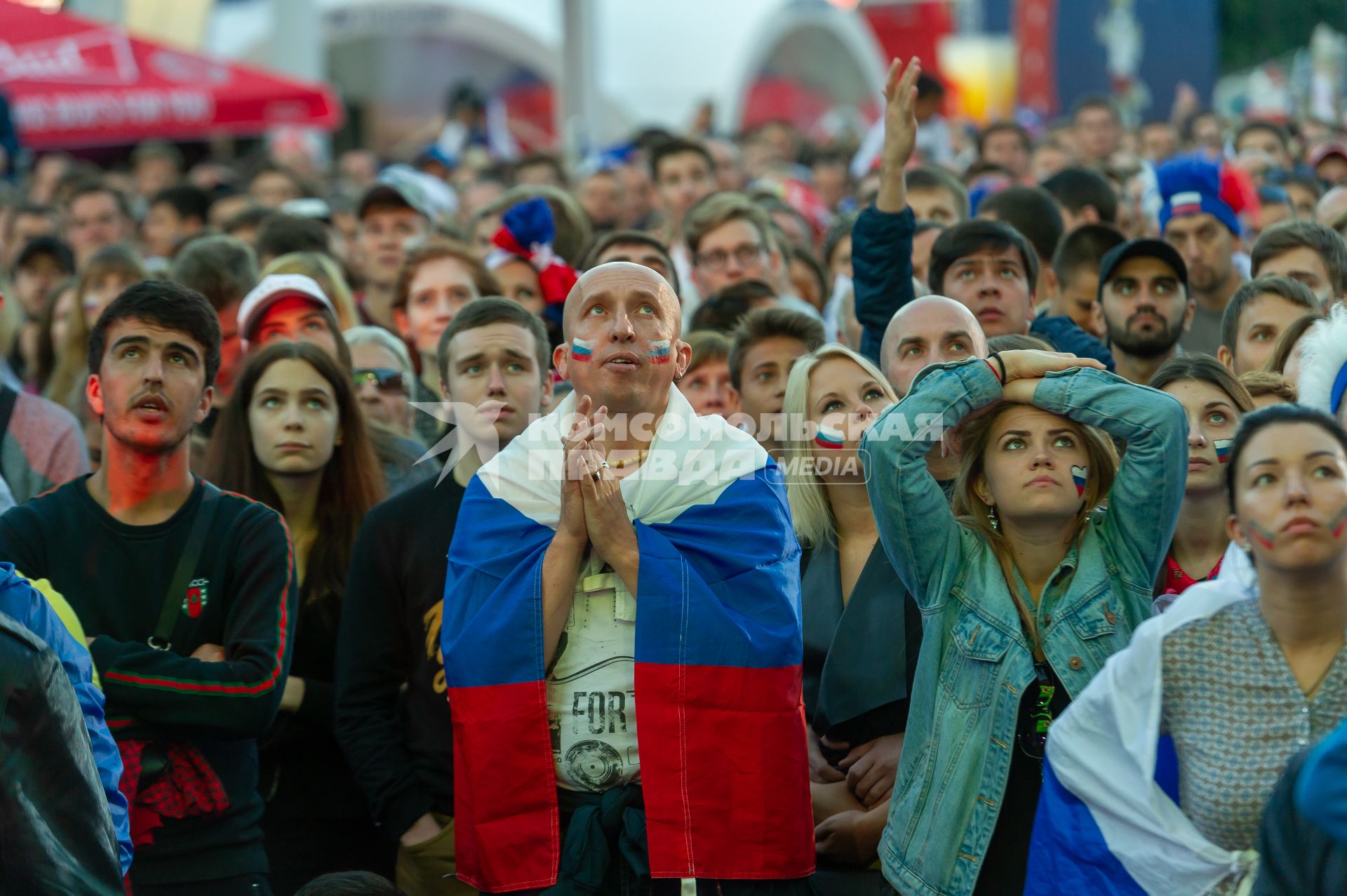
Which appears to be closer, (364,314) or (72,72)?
(364,314)

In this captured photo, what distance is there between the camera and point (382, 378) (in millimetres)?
5738

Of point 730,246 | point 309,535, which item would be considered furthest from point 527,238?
point 309,535

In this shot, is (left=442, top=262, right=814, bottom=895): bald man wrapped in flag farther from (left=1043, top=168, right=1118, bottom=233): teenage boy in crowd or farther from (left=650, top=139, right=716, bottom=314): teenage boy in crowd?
(left=650, top=139, right=716, bottom=314): teenage boy in crowd

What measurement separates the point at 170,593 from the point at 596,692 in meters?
1.14

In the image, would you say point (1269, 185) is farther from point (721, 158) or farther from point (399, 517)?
point (399, 517)

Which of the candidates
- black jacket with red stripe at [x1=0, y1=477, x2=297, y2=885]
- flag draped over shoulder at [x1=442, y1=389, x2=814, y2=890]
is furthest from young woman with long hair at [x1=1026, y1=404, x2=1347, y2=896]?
black jacket with red stripe at [x1=0, y1=477, x2=297, y2=885]

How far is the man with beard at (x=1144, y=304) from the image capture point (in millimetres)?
5312

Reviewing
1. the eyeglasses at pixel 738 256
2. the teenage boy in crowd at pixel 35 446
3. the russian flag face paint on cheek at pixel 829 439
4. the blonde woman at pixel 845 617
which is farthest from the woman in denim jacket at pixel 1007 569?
the eyeglasses at pixel 738 256

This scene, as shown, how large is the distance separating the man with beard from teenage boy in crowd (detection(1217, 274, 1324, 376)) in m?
0.19

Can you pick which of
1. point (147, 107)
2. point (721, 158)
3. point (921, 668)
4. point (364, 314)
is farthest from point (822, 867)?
point (147, 107)

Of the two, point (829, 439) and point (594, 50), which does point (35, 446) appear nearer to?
point (829, 439)

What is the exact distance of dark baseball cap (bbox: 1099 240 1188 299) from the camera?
5.39 m

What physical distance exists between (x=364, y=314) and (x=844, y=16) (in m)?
29.6

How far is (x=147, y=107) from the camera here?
44.5ft
